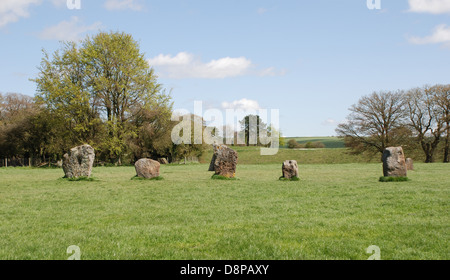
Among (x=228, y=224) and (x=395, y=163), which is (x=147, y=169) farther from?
(x=395, y=163)

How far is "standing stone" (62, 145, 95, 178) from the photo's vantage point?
22.5 metres

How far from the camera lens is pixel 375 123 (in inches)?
2180

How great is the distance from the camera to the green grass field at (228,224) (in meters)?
7.02

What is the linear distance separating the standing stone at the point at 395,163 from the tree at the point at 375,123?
35233mm

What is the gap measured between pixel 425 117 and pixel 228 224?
56.2 m

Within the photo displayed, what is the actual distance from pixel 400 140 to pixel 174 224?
52330mm

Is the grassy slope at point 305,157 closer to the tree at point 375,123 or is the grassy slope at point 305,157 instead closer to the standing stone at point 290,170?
the tree at point 375,123

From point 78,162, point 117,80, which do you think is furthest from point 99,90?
point 78,162

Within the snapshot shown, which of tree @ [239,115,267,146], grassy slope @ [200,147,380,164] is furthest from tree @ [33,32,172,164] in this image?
tree @ [239,115,267,146]

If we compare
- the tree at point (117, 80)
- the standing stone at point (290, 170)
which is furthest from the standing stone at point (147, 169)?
the tree at point (117, 80)

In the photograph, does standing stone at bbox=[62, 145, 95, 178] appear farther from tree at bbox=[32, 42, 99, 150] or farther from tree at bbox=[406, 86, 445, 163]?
tree at bbox=[406, 86, 445, 163]

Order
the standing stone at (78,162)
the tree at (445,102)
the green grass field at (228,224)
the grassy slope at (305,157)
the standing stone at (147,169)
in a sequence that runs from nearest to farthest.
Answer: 1. the green grass field at (228,224)
2. the standing stone at (78,162)
3. the standing stone at (147,169)
4. the tree at (445,102)
5. the grassy slope at (305,157)
